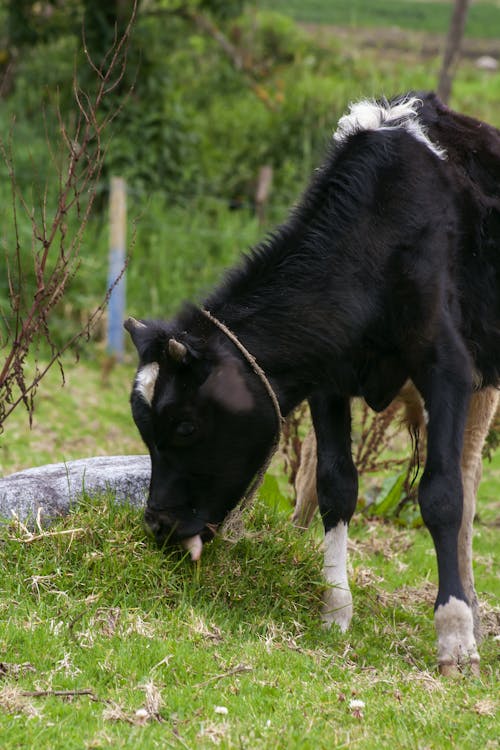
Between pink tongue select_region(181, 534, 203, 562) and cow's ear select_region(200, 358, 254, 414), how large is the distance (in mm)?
638

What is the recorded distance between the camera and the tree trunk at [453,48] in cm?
1253

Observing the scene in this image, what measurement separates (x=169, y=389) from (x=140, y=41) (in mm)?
10365

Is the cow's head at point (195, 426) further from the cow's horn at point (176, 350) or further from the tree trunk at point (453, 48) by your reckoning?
the tree trunk at point (453, 48)

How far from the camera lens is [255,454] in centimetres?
529

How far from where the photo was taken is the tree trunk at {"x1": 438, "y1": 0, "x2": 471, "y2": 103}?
1253 centimetres

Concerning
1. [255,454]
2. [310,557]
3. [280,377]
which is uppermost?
[280,377]

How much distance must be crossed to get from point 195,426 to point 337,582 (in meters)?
1.24

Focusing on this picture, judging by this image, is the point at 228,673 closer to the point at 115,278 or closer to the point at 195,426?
the point at 195,426

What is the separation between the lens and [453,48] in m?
12.6

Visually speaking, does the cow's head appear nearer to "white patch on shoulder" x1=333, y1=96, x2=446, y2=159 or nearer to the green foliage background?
"white patch on shoulder" x1=333, y1=96, x2=446, y2=159

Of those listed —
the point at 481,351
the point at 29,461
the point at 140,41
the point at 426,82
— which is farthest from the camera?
the point at 426,82

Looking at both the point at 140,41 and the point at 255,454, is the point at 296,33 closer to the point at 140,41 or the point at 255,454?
the point at 140,41

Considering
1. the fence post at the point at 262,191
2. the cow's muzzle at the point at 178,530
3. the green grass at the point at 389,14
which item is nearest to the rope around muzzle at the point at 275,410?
the cow's muzzle at the point at 178,530

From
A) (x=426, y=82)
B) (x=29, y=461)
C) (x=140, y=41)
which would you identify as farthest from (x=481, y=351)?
(x=426, y=82)
